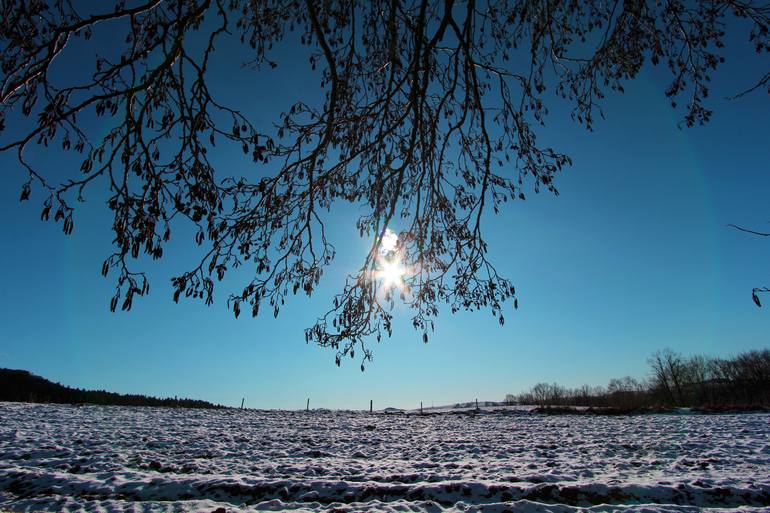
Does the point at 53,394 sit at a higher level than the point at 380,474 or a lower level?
higher

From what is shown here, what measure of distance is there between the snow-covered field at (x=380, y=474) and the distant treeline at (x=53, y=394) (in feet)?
59.9

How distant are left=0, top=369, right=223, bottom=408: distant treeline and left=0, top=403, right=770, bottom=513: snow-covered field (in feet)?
59.9

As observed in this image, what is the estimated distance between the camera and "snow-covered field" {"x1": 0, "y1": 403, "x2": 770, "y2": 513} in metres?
4.23

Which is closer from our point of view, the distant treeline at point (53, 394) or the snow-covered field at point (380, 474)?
the snow-covered field at point (380, 474)

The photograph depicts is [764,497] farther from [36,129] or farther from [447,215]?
[36,129]

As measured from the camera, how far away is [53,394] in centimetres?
2606

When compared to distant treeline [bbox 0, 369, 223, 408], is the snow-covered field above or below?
below

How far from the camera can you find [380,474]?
5.76 metres

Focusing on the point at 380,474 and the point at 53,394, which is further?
the point at 53,394

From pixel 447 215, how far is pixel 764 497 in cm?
483

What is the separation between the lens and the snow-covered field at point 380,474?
4.23m

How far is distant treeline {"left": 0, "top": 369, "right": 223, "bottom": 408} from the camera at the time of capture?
24609mm

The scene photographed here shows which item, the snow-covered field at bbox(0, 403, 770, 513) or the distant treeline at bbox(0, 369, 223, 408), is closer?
the snow-covered field at bbox(0, 403, 770, 513)

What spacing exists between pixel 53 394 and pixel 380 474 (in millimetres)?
30193
